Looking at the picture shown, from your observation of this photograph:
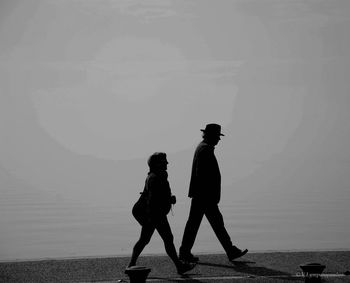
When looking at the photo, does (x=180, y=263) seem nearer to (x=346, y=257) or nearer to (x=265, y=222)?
(x=346, y=257)

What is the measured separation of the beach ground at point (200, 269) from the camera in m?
12.0

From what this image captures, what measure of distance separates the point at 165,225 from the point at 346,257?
3.29m

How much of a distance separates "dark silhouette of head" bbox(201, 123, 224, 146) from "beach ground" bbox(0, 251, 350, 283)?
6.28ft

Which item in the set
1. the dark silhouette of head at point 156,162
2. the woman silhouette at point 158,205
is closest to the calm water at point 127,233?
the woman silhouette at point 158,205

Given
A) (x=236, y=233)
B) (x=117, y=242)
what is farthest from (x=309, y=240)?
(x=117, y=242)

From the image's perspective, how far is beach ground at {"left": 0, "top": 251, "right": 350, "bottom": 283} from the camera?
39.5 feet

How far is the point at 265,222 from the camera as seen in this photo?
198 ft

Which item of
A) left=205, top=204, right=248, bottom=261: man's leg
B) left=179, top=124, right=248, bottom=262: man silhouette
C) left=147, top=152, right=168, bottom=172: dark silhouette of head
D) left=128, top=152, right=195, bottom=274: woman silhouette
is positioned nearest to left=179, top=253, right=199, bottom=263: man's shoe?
left=179, top=124, right=248, bottom=262: man silhouette

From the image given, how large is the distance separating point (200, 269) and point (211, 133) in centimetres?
219

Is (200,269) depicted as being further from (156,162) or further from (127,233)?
(127,233)

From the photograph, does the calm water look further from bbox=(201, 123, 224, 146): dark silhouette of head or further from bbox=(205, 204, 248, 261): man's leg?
bbox=(201, 123, 224, 146): dark silhouette of head

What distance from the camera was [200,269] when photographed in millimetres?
12734

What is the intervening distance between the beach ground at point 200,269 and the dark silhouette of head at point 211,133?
6.28 ft

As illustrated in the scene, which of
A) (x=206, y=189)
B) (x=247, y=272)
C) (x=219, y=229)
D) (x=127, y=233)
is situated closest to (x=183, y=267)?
(x=247, y=272)
